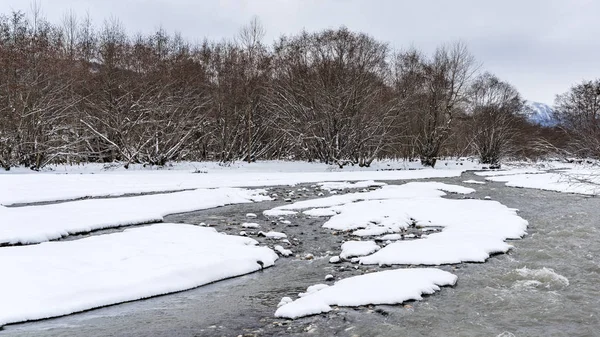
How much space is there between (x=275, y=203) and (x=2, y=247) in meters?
9.25

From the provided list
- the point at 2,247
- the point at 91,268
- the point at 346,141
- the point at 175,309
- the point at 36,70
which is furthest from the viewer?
the point at 346,141

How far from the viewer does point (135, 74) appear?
31453mm

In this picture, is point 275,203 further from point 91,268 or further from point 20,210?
point 91,268

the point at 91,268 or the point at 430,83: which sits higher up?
the point at 430,83

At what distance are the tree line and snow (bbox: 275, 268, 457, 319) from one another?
71.2 ft

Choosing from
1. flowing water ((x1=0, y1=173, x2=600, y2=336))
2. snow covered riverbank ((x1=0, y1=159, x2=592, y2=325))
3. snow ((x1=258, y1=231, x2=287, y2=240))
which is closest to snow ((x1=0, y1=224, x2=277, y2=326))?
snow covered riverbank ((x1=0, y1=159, x2=592, y2=325))

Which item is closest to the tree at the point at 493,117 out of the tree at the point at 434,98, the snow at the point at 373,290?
the tree at the point at 434,98

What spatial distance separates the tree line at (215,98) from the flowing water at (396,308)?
20.2 metres

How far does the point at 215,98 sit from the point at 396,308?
30008mm

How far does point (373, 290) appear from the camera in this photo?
6.68 m

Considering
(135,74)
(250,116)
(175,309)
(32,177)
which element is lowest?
(175,309)

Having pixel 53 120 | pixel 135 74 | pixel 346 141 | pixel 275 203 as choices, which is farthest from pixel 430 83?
pixel 53 120

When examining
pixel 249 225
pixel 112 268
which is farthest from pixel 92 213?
pixel 112 268

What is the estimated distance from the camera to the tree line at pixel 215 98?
2623 centimetres
